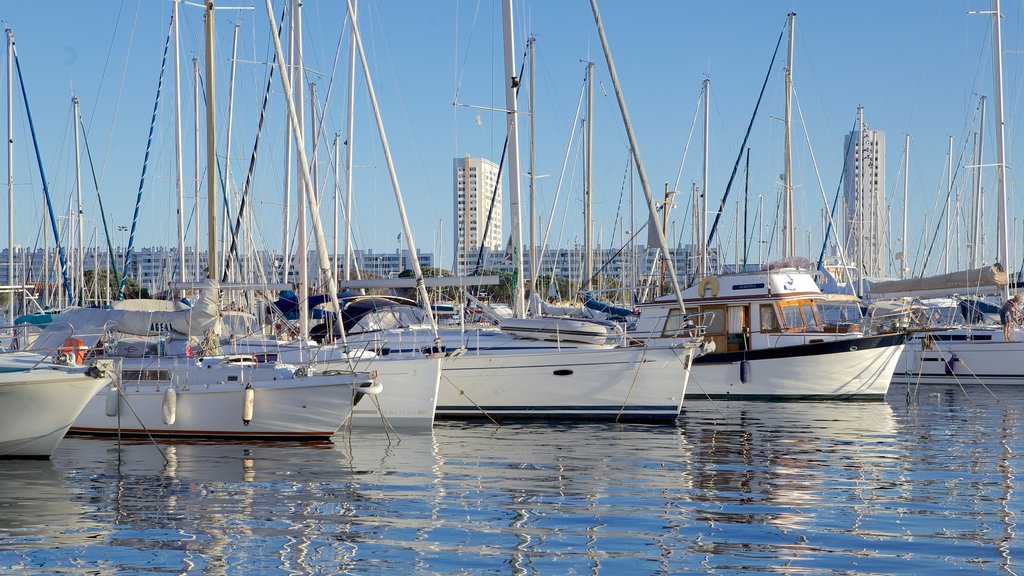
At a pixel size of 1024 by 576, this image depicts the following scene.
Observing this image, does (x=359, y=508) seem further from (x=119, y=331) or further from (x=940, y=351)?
(x=940, y=351)

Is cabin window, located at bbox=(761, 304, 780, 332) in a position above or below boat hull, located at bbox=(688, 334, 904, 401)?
above

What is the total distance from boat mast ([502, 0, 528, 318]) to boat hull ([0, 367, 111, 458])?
29.7 ft

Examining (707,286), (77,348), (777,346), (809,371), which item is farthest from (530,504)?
(707,286)

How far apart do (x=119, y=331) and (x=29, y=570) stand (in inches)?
418

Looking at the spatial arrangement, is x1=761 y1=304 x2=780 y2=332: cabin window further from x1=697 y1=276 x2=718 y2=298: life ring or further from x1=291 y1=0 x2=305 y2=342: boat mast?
x1=291 y1=0 x2=305 y2=342: boat mast

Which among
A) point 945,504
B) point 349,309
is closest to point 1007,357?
point 349,309

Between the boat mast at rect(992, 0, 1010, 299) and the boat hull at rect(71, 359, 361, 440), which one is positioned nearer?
the boat hull at rect(71, 359, 361, 440)

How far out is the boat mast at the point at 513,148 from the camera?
68.5 ft

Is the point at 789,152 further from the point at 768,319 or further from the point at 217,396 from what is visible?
the point at 217,396

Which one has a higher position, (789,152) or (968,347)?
(789,152)

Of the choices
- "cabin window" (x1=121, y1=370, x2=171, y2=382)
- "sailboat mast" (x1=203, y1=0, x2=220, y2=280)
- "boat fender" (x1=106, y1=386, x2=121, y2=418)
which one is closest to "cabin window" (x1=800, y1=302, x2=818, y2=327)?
"sailboat mast" (x1=203, y1=0, x2=220, y2=280)

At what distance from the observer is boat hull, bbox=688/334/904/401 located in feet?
75.2

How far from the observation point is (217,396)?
16031 mm

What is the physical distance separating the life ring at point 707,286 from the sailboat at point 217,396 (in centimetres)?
1024
